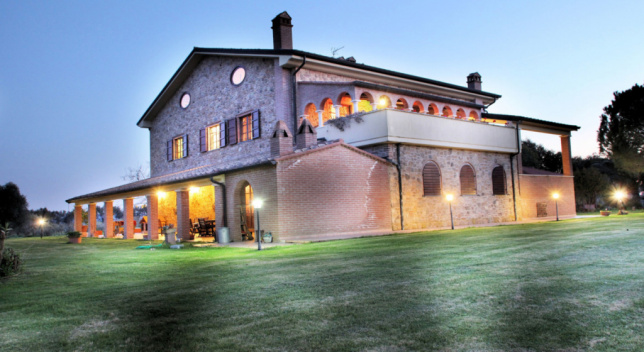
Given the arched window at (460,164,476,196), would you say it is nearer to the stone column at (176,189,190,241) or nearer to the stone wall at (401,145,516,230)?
the stone wall at (401,145,516,230)

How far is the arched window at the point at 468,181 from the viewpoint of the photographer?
69.5 feet

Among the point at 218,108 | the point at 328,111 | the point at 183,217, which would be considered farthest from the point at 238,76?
the point at 183,217

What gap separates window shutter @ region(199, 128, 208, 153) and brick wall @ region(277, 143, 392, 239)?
1061 cm

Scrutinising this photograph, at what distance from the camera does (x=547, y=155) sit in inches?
1887

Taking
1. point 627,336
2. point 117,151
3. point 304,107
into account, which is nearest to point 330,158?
point 304,107

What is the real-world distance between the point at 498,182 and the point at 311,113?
974 centimetres

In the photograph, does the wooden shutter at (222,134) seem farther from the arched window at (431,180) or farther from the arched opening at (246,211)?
the arched window at (431,180)

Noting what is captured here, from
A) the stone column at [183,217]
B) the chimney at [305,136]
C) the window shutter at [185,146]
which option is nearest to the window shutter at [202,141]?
the window shutter at [185,146]

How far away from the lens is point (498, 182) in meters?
23.0

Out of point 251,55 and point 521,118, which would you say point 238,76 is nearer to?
point 251,55

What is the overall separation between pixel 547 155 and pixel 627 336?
160 feet

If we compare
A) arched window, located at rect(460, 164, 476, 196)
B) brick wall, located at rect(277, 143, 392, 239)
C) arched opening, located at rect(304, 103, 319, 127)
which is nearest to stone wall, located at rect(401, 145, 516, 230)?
arched window, located at rect(460, 164, 476, 196)

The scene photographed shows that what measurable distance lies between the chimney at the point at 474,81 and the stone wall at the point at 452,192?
A: 9.32 meters

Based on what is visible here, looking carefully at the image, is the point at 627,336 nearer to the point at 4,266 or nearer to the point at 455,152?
the point at 4,266
